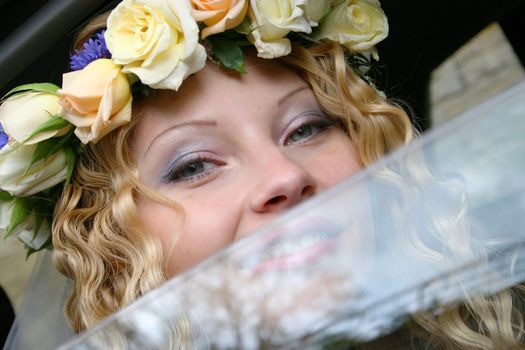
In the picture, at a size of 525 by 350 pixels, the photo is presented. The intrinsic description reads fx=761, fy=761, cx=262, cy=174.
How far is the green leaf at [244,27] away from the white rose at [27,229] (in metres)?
0.57

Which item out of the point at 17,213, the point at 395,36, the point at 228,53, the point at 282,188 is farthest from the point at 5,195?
the point at 395,36

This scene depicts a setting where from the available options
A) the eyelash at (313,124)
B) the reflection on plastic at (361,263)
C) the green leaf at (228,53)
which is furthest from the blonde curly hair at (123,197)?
the reflection on plastic at (361,263)

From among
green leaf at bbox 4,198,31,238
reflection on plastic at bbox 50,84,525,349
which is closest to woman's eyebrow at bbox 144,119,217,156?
green leaf at bbox 4,198,31,238

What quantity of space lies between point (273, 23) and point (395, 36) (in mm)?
528

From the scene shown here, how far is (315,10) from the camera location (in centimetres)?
144

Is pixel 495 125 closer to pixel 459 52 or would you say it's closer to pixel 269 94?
pixel 269 94

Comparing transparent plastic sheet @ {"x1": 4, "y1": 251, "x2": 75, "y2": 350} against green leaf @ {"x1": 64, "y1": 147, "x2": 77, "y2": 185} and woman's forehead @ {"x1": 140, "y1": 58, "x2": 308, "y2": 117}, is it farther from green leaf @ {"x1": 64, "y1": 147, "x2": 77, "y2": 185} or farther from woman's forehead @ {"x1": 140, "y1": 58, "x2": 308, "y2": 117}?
woman's forehead @ {"x1": 140, "y1": 58, "x2": 308, "y2": 117}

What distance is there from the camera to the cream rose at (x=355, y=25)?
5.01ft

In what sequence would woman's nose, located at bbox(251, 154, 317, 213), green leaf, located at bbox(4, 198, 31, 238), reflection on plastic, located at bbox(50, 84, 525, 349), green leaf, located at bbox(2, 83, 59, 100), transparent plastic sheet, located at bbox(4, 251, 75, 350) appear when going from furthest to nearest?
green leaf, located at bbox(4, 198, 31, 238) → green leaf, located at bbox(2, 83, 59, 100) → transparent plastic sheet, located at bbox(4, 251, 75, 350) → woman's nose, located at bbox(251, 154, 317, 213) → reflection on plastic, located at bbox(50, 84, 525, 349)

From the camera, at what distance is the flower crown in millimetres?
1319

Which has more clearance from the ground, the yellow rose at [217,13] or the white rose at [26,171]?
the yellow rose at [217,13]

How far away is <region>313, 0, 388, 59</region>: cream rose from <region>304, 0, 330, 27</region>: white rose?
1.9 inches

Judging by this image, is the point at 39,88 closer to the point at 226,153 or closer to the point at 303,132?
the point at 226,153

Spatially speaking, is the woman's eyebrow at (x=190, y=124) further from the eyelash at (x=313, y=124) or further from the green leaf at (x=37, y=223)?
the green leaf at (x=37, y=223)
